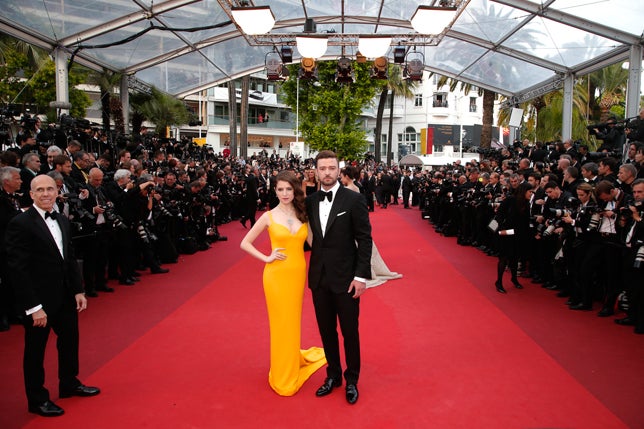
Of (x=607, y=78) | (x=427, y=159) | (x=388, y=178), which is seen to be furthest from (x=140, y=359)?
(x=427, y=159)

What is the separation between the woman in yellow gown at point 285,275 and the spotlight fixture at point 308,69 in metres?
11.2

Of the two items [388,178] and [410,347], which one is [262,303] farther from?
[388,178]

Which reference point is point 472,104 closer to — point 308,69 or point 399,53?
point 399,53

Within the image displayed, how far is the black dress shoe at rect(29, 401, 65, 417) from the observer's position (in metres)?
3.76

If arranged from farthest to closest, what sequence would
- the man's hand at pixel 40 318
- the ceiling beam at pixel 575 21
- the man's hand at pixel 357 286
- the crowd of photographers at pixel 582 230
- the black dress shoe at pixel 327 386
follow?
the ceiling beam at pixel 575 21
the crowd of photographers at pixel 582 230
the black dress shoe at pixel 327 386
the man's hand at pixel 357 286
the man's hand at pixel 40 318

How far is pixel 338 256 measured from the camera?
154 inches

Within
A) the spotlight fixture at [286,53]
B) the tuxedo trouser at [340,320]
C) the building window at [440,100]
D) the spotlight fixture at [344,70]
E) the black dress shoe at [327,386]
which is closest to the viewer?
the tuxedo trouser at [340,320]

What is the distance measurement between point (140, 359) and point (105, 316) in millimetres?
1716

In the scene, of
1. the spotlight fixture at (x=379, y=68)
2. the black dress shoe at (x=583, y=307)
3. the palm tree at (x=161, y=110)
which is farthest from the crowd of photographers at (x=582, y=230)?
the palm tree at (x=161, y=110)

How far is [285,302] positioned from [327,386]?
76cm

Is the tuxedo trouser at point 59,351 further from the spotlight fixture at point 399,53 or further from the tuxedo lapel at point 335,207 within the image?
the spotlight fixture at point 399,53

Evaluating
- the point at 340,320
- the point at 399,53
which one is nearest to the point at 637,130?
the point at 340,320

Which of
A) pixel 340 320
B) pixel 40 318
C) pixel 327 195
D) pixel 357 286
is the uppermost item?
pixel 327 195

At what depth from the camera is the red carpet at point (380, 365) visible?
3.77m
